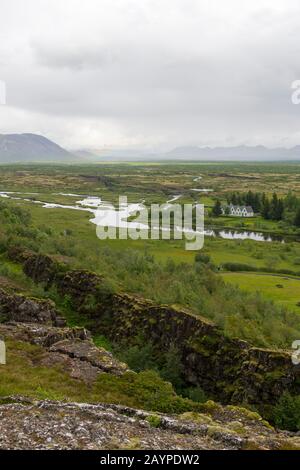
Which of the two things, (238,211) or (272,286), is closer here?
(272,286)

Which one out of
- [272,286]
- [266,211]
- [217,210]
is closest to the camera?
[272,286]

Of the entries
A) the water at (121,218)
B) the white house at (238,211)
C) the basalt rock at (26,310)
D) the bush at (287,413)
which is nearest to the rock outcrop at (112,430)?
the bush at (287,413)

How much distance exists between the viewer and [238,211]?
163m

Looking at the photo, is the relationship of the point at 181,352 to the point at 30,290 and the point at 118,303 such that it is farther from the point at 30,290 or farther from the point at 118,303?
the point at 30,290

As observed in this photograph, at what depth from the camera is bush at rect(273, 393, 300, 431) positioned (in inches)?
1134

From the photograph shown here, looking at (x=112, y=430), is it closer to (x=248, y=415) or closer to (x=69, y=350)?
(x=248, y=415)

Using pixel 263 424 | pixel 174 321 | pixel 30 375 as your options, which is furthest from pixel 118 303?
pixel 263 424

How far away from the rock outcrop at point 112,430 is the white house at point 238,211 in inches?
5670

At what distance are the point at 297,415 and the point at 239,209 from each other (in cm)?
13811

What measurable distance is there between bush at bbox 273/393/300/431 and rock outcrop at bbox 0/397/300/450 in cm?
969

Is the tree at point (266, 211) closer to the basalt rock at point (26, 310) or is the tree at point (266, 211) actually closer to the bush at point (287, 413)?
the basalt rock at point (26, 310)

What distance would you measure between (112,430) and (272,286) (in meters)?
59.4

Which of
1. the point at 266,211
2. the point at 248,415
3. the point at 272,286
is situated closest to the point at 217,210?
the point at 266,211

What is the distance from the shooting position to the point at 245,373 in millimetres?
32594
